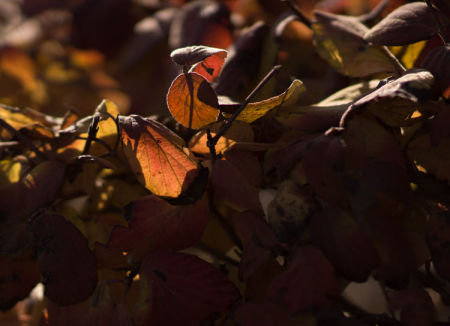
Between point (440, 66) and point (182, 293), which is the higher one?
point (440, 66)

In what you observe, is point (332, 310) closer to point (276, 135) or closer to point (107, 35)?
point (276, 135)

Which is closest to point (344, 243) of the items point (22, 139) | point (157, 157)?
point (157, 157)

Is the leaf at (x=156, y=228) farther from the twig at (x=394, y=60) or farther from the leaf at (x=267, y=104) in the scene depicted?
the twig at (x=394, y=60)

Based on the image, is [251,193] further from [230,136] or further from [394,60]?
[394,60]

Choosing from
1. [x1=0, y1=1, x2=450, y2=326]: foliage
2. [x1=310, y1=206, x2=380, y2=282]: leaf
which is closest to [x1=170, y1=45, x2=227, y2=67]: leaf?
[x1=0, y1=1, x2=450, y2=326]: foliage

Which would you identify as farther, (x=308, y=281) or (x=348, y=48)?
(x=348, y=48)

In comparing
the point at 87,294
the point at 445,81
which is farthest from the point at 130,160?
the point at 445,81

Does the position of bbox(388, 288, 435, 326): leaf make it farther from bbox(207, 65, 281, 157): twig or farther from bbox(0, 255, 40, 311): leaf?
bbox(0, 255, 40, 311): leaf
